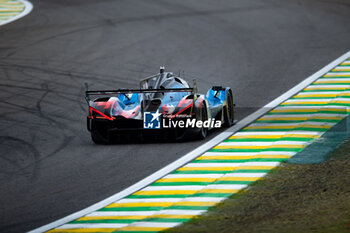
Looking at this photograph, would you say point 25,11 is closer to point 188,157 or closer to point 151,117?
point 151,117

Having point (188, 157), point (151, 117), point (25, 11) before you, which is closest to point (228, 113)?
point (151, 117)

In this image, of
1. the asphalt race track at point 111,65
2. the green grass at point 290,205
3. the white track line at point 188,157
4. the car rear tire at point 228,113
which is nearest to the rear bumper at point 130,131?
the asphalt race track at point 111,65

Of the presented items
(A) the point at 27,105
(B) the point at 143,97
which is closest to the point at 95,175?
(B) the point at 143,97

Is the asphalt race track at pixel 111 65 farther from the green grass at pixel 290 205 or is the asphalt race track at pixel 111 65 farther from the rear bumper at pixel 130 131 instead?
the green grass at pixel 290 205

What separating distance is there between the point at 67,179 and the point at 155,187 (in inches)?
70.4

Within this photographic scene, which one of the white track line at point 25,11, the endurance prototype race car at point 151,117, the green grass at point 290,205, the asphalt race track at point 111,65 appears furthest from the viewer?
the white track line at point 25,11

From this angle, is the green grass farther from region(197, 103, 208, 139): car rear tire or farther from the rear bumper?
the rear bumper

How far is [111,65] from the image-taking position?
25.2m

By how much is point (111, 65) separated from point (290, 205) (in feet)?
49.7

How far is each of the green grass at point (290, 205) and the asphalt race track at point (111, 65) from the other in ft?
7.82

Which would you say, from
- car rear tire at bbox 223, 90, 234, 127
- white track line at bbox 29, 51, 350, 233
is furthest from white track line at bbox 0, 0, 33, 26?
car rear tire at bbox 223, 90, 234, 127

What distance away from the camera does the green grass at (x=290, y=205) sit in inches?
392

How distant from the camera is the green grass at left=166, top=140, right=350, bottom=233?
9961 millimetres

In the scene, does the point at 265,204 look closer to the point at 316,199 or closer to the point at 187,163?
the point at 316,199
